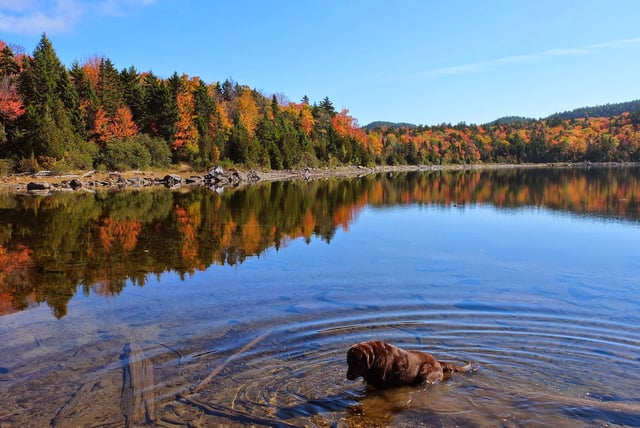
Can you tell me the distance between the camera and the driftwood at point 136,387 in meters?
5.38

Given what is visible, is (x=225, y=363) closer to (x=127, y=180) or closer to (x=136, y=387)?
(x=136, y=387)

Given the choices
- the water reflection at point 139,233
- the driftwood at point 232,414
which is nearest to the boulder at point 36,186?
the water reflection at point 139,233

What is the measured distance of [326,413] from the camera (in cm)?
544

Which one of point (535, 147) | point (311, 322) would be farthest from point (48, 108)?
point (535, 147)

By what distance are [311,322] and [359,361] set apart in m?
2.88

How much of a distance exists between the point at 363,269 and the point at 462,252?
4.41 m

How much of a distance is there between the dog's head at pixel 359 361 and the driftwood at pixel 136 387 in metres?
2.26

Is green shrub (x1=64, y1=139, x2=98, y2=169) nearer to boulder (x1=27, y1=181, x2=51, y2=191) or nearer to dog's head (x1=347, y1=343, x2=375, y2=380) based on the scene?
boulder (x1=27, y1=181, x2=51, y2=191)

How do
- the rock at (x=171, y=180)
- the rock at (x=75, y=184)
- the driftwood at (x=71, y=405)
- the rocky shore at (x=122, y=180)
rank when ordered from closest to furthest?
the driftwood at (x=71, y=405) < the rocky shore at (x=122, y=180) < the rock at (x=75, y=184) < the rock at (x=171, y=180)

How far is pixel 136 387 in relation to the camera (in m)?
6.03

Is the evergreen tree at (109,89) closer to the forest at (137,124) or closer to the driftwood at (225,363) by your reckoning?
the forest at (137,124)

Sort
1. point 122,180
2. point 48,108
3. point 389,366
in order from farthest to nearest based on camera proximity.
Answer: point 122,180 → point 48,108 → point 389,366

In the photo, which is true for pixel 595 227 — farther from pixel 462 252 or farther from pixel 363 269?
pixel 363 269

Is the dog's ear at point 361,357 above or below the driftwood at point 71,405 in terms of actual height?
above
